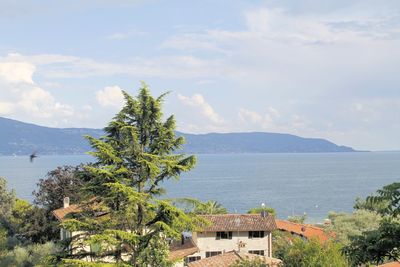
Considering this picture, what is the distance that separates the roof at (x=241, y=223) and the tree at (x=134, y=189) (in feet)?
97.5

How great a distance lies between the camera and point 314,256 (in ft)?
78.6

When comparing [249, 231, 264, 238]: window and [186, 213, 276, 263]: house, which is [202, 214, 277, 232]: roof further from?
[249, 231, 264, 238]: window

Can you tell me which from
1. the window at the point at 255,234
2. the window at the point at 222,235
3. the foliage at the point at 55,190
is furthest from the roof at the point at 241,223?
the foliage at the point at 55,190

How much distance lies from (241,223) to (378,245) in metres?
43.4

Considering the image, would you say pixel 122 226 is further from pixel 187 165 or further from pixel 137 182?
pixel 187 165

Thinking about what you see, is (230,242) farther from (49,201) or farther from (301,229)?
(301,229)

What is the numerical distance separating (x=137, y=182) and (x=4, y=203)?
4703 cm

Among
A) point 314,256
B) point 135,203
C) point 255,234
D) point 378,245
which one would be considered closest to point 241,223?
point 255,234

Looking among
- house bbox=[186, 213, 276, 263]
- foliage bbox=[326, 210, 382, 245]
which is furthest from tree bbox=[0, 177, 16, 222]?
foliage bbox=[326, 210, 382, 245]

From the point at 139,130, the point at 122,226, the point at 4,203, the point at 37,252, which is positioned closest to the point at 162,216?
the point at 122,226

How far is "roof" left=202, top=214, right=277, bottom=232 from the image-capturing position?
53375mm

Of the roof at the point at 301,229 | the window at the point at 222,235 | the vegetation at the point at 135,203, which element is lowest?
the roof at the point at 301,229

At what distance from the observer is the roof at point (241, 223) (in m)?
53.4

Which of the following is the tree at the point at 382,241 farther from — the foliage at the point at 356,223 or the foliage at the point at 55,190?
the foliage at the point at 356,223
